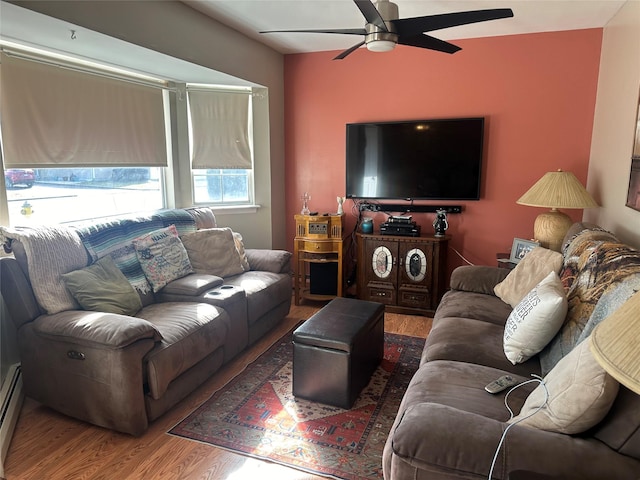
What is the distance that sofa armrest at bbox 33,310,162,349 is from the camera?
211 cm

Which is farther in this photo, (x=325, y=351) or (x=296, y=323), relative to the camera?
(x=296, y=323)

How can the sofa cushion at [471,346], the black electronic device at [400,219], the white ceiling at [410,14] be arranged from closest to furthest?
the sofa cushion at [471,346] → the white ceiling at [410,14] → the black electronic device at [400,219]

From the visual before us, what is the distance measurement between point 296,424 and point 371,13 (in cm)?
219

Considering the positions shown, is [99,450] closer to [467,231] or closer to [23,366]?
[23,366]

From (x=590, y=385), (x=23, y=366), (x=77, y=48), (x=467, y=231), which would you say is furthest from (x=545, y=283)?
(x=77, y=48)

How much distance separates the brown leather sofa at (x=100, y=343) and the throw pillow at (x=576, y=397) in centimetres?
170

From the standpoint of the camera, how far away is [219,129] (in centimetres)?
429

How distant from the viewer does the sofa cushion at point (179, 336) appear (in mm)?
2244

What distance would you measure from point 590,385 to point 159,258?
2.68 metres

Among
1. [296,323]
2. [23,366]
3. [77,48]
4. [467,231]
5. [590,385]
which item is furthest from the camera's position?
[467,231]

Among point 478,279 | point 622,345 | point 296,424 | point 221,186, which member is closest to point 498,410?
point 622,345

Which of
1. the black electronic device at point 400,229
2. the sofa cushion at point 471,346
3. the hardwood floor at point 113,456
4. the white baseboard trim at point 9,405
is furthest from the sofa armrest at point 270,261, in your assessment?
the white baseboard trim at point 9,405

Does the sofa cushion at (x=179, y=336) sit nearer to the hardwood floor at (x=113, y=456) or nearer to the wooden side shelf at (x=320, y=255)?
the hardwood floor at (x=113, y=456)

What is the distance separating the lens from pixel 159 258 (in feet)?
10.2
